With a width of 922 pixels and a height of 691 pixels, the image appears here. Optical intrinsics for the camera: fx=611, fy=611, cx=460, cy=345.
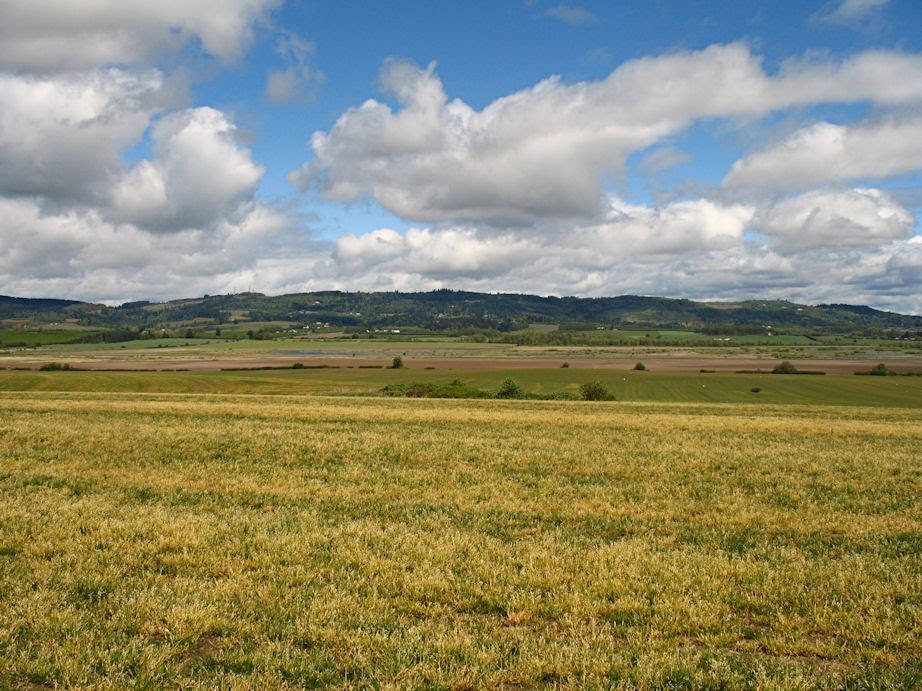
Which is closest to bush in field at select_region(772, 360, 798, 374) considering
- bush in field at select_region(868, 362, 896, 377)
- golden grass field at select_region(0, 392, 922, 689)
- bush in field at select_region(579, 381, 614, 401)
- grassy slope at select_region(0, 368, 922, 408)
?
grassy slope at select_region(0, 368, 922, 408)

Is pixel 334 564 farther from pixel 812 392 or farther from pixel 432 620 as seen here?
pixel 812 392

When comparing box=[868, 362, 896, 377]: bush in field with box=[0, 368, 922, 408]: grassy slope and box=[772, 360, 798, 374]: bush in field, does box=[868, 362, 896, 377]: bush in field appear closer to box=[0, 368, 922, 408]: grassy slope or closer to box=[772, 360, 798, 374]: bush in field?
box=[0, 368, 922, 408]: grassy slope

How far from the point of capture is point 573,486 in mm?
15125

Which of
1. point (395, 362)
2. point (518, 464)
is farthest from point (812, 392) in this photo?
point (518, 464)

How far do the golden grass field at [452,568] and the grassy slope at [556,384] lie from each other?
5765cm

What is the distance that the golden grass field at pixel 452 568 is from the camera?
636 centimetres

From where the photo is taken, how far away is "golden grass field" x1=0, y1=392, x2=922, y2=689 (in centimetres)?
636

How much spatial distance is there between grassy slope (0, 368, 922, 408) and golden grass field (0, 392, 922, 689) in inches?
2270

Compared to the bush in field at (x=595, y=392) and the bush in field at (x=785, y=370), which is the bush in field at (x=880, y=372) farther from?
the bush in field at (x=595, y=392)

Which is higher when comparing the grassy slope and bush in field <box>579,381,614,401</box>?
bush in field <box>579,381,614,401</box>

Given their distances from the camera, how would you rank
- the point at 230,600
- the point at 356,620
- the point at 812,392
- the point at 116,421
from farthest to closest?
the point at 812,392, the point at 116,421, the point at 230,600, the point at 356,620

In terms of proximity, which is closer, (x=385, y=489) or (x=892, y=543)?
(x=892, y=543)

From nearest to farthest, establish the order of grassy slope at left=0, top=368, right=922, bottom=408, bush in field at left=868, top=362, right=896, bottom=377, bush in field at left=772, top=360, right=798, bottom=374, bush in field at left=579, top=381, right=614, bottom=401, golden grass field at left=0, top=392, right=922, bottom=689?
golden grass field at left=0, top=392, right=922, bottom=689 → bush in field at left=579, top=381, right=614, bottom=401 → grassy slope at left=0, top=368, right=922, bottom=408 → bush in field at left=868, top=362, right=896, bottom=377 → bush in field at left=772, top=360, right=798, bottom=374

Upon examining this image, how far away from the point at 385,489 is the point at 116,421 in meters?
17.3
